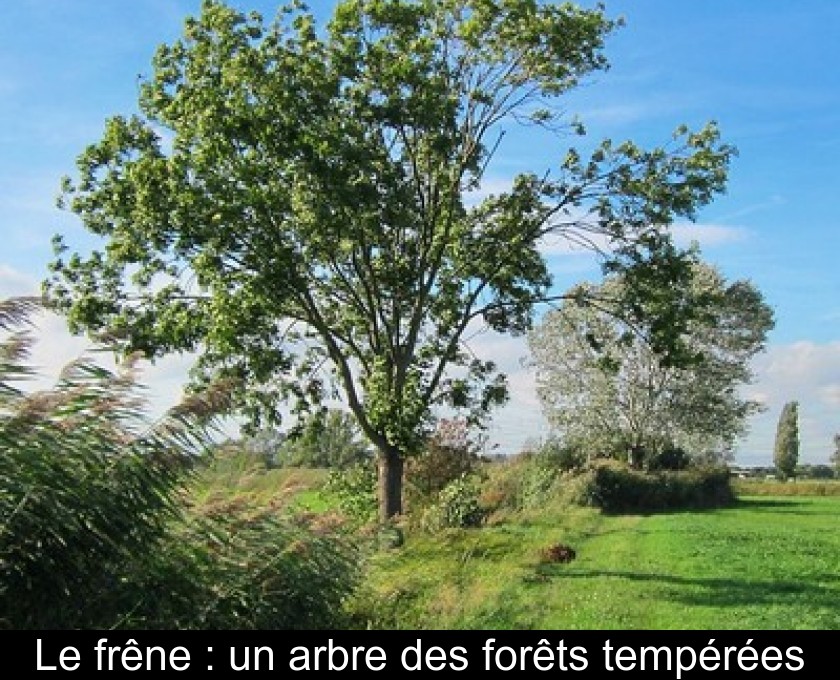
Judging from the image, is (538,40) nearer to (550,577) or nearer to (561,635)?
(550,577)

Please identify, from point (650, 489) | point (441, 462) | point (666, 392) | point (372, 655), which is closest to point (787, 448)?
point (666, 392)

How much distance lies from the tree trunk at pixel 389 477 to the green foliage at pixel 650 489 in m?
19.6

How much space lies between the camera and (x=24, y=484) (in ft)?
23.5

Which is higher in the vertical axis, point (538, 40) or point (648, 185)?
point (538, 40)

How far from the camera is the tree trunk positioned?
23750 mm

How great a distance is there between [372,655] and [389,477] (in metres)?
15.7

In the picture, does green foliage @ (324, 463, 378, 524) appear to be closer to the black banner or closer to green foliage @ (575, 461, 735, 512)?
the black banner

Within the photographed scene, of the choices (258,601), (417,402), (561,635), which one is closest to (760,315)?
(417,402)

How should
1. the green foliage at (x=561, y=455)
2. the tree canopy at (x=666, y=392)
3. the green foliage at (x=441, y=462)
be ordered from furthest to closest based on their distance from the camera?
the tree canopy at (x=666, y=392)
the green foliage at (x=561, y=455)
the green foliage at (x=441, y=462)

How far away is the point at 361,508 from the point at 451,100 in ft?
33.8

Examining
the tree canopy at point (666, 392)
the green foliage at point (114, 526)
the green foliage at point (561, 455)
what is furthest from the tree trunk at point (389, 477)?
the tree canopy at point (666, 392)

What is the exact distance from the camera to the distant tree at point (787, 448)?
104938 millimetres

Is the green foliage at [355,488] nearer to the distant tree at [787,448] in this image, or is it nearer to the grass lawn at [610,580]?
the grass lawn at [610,580]

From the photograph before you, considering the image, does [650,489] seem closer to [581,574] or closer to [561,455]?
[561,455]
